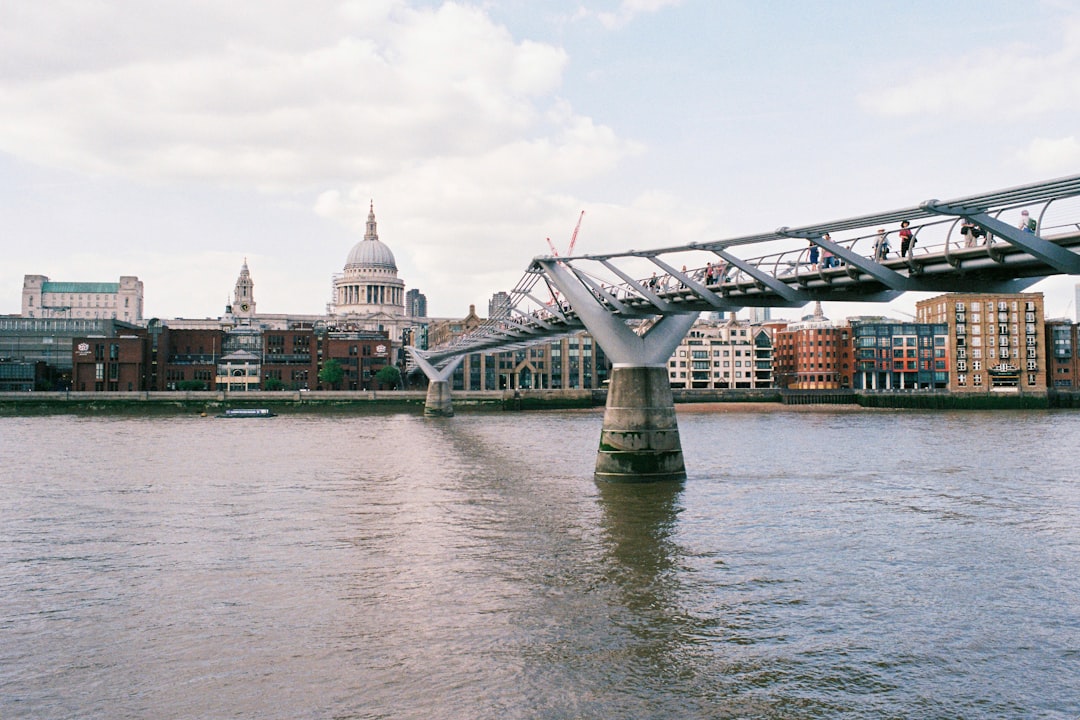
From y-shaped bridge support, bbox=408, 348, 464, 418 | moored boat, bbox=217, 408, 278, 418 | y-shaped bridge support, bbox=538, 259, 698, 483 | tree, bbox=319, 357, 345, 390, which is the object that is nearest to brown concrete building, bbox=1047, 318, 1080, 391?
y-shaped bridge support, bbox=408, 348, 464, 418

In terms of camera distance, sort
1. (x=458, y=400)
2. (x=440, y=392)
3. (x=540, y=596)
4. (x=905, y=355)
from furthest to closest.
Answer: (x=905, y=355) → (x=458, y=400) → (x=440, y=392) → (x=540, y=596)

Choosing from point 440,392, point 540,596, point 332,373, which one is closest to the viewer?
point 540,596

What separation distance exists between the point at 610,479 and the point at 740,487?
17.0 ft

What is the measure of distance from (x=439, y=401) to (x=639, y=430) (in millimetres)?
69251

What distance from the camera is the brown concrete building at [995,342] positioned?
142375 mm

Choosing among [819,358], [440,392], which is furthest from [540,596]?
[819,358]

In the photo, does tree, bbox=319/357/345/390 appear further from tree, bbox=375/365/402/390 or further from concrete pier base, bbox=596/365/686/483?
concrete pier base, bbox=596/365/686/483

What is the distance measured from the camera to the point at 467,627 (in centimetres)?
1686

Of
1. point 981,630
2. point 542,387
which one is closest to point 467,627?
point 981,630

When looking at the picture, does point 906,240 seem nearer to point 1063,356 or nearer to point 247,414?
point 247,414

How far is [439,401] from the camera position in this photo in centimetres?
10431

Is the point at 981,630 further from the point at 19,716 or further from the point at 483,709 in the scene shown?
the point at 19,716

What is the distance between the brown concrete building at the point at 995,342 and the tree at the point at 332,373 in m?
95.9

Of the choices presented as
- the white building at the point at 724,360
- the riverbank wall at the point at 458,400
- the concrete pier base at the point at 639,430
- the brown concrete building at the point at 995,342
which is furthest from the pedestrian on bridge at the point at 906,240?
the brown concrete building at the point at 995,342
